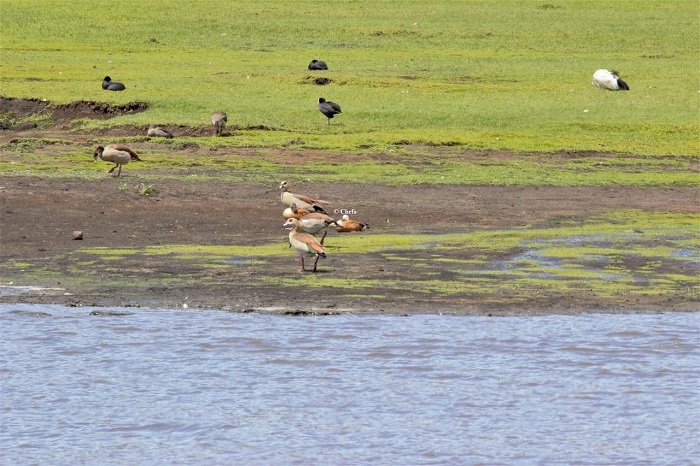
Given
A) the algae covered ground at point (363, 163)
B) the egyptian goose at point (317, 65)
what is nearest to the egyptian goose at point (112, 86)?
the algae covered ground at point (363, 163)

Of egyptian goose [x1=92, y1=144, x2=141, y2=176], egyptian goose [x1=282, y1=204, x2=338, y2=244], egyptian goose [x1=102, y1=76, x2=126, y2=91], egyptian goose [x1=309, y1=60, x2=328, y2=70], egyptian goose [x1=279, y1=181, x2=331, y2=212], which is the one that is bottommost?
egyptian goose [x1=102, y1=76, x2=126, y2=91]

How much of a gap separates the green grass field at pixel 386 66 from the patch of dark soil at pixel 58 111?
449 millimetres

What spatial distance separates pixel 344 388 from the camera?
10305mm

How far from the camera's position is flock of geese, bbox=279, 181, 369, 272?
13.3 metres

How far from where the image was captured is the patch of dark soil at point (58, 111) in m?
26.8

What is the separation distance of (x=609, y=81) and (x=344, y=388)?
2114cm

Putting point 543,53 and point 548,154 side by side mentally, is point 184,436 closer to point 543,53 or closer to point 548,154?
point 548,154

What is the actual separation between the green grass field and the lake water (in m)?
11.6

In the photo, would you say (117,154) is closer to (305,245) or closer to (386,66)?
(305,245)

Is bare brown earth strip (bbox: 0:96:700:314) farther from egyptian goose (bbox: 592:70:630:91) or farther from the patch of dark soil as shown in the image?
egyptian goose (bbox: 592:70:630:91)

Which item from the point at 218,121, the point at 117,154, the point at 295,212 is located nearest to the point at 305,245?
the point at 295,212

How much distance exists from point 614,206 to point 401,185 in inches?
127

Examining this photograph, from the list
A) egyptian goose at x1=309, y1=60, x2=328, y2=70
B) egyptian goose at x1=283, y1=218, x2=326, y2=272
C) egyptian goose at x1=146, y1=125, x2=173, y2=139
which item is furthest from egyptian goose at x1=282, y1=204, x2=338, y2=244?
egyptian goose at x1=309, y1=60, x2=328, y2=70

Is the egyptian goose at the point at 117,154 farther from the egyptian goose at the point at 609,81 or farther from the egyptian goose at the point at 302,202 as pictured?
the egyptian goose at the point at 609,81
